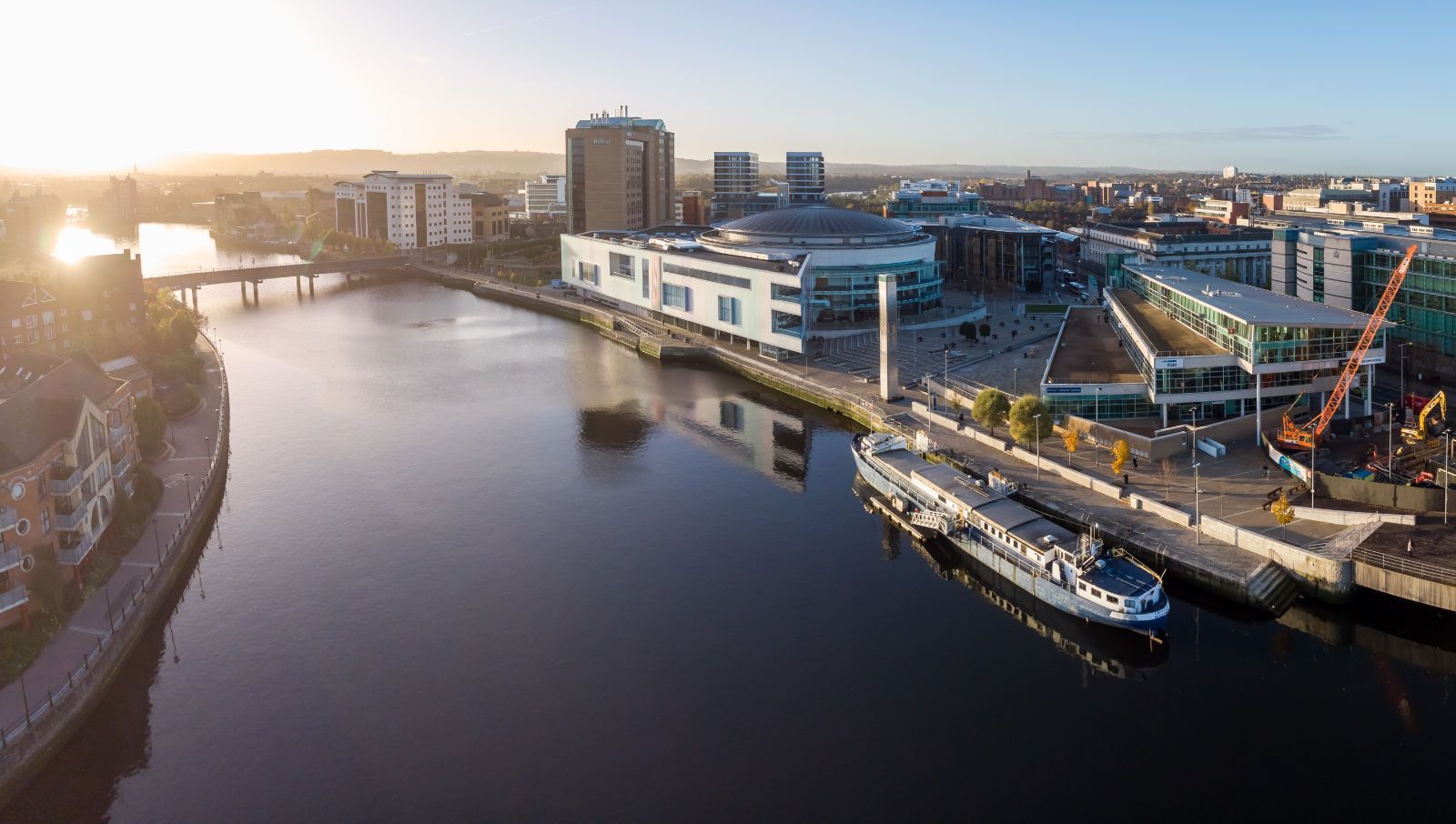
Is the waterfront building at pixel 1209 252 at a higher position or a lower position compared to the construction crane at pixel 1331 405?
higher

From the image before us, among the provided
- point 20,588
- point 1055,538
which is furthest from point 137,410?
point 1055,538

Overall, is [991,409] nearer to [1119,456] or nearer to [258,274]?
[1119,456]

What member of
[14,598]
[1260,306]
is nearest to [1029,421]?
[1260,306]

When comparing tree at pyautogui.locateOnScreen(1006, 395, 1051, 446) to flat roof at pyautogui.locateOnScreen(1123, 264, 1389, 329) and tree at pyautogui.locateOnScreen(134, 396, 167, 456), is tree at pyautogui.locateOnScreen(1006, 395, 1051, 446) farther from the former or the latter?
tree at pyautogui.locateOnScreen(134, 396, 167, 456)

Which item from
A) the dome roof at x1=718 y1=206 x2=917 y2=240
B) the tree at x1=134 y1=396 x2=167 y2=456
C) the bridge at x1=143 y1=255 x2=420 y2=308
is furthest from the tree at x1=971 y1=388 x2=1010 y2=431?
the bridge at x1=143 y1=255 x2=420 y2=308

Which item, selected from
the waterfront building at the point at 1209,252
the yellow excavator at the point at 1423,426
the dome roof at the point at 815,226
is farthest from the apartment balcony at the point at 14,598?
the waterfront building at the point at 1209,252

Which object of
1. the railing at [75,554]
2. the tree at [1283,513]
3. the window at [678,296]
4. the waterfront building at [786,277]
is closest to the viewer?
the railing at [75,554]

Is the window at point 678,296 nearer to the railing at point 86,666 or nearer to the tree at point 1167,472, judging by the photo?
the tree at point 1167,472
